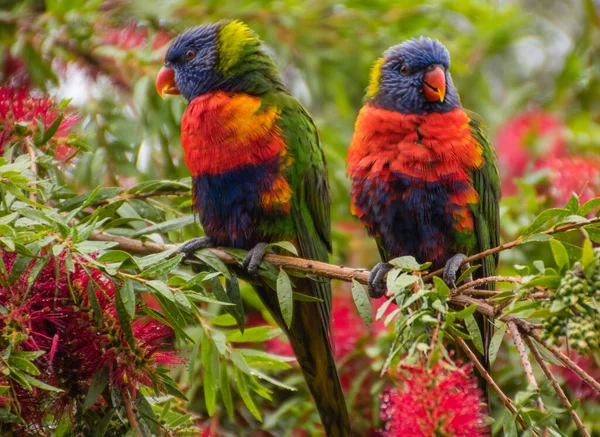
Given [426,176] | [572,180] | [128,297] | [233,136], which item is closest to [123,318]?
[128,297]

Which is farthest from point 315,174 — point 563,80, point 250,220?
point 563,80

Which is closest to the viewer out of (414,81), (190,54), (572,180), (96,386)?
(96,386)

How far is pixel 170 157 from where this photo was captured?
11.8 ft

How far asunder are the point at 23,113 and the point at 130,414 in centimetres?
111

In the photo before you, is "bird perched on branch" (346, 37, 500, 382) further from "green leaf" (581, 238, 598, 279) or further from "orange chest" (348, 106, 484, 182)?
"green leaf" (581, 238, 598, 279)

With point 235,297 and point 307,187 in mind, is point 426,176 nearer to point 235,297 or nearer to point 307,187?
point 307,187

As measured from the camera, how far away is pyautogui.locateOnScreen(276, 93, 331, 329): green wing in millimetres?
2748

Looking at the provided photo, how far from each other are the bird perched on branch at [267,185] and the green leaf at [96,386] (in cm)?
72

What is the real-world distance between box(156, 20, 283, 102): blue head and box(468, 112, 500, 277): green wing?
83cm

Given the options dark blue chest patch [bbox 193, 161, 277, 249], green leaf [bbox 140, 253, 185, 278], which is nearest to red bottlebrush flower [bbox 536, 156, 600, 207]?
dark blue chest patch [bbox 193, 161, 277, 249]

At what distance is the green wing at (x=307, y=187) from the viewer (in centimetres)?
275

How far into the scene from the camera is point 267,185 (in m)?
2.68

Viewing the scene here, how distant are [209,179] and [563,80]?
10.9 feet

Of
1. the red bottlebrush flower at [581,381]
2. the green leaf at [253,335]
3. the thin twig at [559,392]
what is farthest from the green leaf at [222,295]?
the red bottlebrush flower at [581,381]
